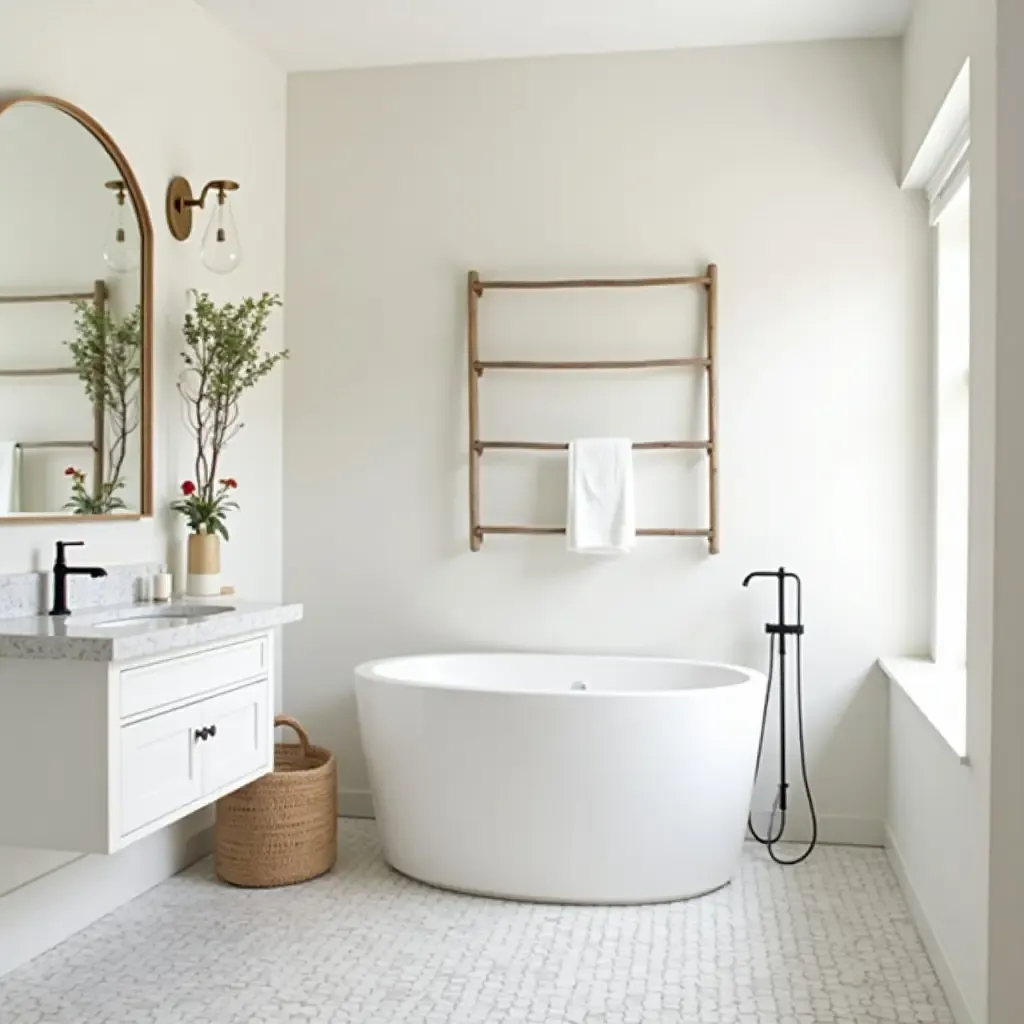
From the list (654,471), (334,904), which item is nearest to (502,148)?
(654,471)

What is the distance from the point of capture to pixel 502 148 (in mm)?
4422

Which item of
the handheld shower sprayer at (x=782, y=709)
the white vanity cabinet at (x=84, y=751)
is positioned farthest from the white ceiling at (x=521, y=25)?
the white vanity cabinet at (x=84, y=751)

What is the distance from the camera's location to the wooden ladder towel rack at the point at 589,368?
421 cm

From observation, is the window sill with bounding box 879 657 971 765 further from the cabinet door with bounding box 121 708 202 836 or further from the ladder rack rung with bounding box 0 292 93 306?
the ladder rack rung with bounding box 0 292 93 306

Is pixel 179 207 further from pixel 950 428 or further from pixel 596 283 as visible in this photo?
pixel 950 428

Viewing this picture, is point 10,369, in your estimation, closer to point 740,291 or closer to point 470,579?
point 470,579

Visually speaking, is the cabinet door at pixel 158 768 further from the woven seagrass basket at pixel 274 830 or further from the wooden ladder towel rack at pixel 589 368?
the wooden ladder towel rack at pixel 589 368

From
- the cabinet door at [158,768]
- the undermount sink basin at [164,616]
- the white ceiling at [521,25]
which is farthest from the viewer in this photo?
the white ceiling at [521,25]

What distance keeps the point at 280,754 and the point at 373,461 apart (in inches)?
41.9

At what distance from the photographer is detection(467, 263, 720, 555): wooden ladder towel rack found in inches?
166

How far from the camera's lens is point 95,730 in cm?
260

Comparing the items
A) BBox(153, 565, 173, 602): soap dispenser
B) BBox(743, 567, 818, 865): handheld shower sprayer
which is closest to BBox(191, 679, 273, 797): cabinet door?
BBox(153, 565, 173, 602): soap dispenser

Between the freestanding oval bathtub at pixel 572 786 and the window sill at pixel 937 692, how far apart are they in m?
0.45

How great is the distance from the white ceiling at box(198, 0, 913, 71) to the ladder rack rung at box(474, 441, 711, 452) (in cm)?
133
